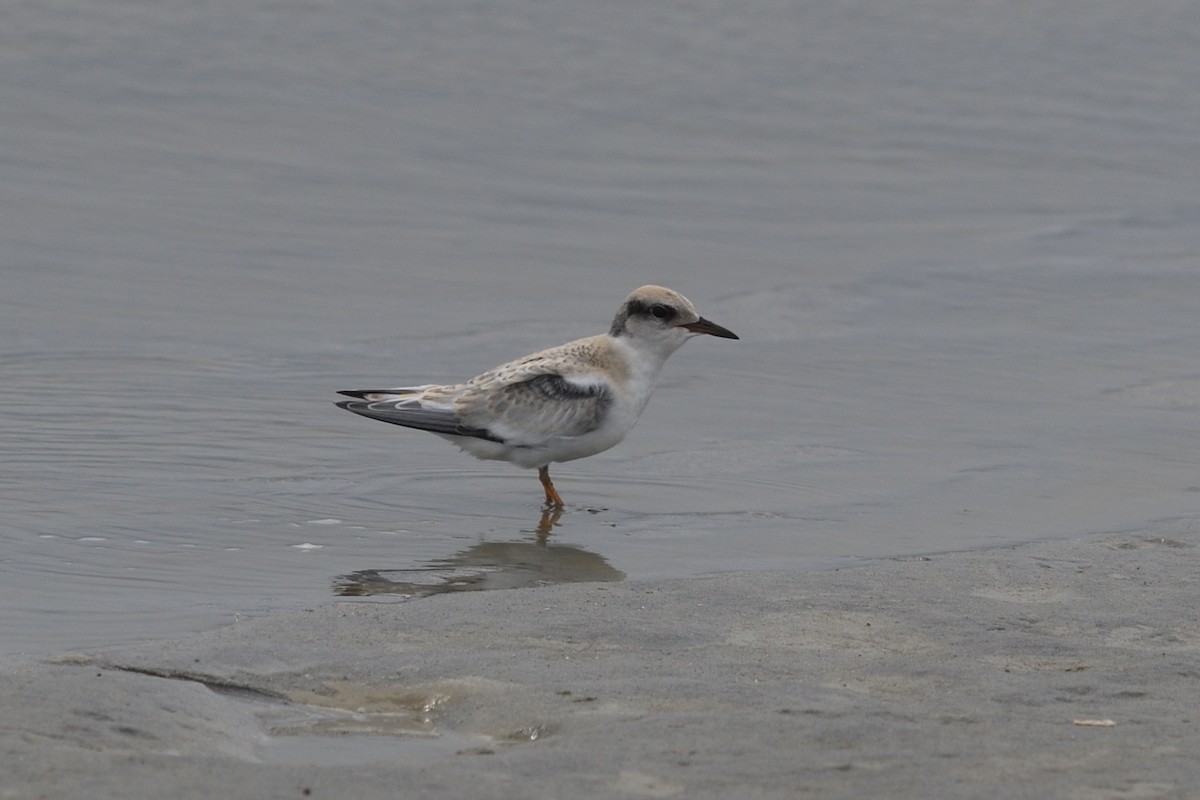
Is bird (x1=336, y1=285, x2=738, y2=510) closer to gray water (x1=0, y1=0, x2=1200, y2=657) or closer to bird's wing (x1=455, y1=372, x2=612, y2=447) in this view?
bird's wing (x1=455, y1=372, x2=612, y2=447)

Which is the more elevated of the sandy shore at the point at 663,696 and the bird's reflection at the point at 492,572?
the sandy shore at the point at 663,696

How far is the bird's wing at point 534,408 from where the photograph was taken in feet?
27.4

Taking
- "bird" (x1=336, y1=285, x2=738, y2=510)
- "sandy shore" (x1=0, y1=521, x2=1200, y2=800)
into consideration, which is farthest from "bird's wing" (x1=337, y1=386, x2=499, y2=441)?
"sandy shore" (x1=0, y1=521, x2=1200, y2=800)

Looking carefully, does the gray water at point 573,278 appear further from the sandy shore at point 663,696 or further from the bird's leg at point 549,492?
the sandy shore at point 663,696

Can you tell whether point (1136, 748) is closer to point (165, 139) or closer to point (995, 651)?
point (995, 651)

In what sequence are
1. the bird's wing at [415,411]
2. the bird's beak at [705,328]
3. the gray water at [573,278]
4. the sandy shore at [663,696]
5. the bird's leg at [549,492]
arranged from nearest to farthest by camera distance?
the sandy shore at [663,696], the gray water at [573,278], the bird's leg at [549,492], the bird's wing at [415,411], the bird's beak at [705,328]

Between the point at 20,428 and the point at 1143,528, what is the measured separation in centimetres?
524

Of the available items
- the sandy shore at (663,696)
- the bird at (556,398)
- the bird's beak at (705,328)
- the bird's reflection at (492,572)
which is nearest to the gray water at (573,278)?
the bird's reflection at (492,572)

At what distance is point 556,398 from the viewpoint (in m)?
8.45

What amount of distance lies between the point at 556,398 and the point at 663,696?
3692 millimetres

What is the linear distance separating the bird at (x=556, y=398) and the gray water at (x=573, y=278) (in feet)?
0.88

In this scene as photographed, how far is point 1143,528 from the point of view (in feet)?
25.4

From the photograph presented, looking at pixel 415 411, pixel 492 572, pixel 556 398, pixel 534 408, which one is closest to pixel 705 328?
pixel 556 398

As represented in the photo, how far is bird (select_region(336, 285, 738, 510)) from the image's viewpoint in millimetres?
8375
